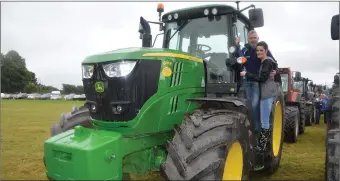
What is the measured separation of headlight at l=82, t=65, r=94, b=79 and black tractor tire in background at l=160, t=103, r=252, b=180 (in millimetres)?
1183

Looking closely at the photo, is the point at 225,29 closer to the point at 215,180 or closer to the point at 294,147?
the point at 215,180

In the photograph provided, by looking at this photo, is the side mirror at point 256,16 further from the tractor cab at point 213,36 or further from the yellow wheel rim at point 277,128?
the yellow wheel rim at point 277,128

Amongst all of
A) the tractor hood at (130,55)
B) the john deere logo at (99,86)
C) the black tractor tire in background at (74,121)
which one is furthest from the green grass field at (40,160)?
the tractor hood at (130,55)

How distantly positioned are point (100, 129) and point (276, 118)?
336 centimetres

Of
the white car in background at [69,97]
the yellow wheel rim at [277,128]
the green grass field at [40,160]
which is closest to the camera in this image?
the green grass field at [40,160]

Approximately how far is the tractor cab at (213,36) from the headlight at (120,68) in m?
1.21

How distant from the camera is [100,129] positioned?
11.5ft

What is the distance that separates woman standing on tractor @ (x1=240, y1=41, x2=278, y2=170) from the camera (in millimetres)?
4449

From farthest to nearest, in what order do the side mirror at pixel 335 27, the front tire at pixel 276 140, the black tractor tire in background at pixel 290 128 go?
the black tractor tire in background at pixel 290 128 → the front tire at pixel 276 140 → the side mirror at pixel 335 27

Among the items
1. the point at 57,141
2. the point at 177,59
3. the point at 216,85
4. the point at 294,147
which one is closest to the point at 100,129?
the point at 57,141

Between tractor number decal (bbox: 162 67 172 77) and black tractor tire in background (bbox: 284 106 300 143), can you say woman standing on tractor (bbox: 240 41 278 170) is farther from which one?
black tractor tire in background (bbox: 284 106 300 143)

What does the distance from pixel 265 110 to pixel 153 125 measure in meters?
1.93

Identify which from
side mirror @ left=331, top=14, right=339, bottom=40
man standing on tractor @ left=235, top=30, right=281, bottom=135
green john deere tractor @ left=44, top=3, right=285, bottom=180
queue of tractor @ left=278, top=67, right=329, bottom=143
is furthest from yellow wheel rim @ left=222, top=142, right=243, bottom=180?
queue of tractor @ left=278, top=67, right=329, bottom=143

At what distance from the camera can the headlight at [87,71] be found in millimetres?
3482
